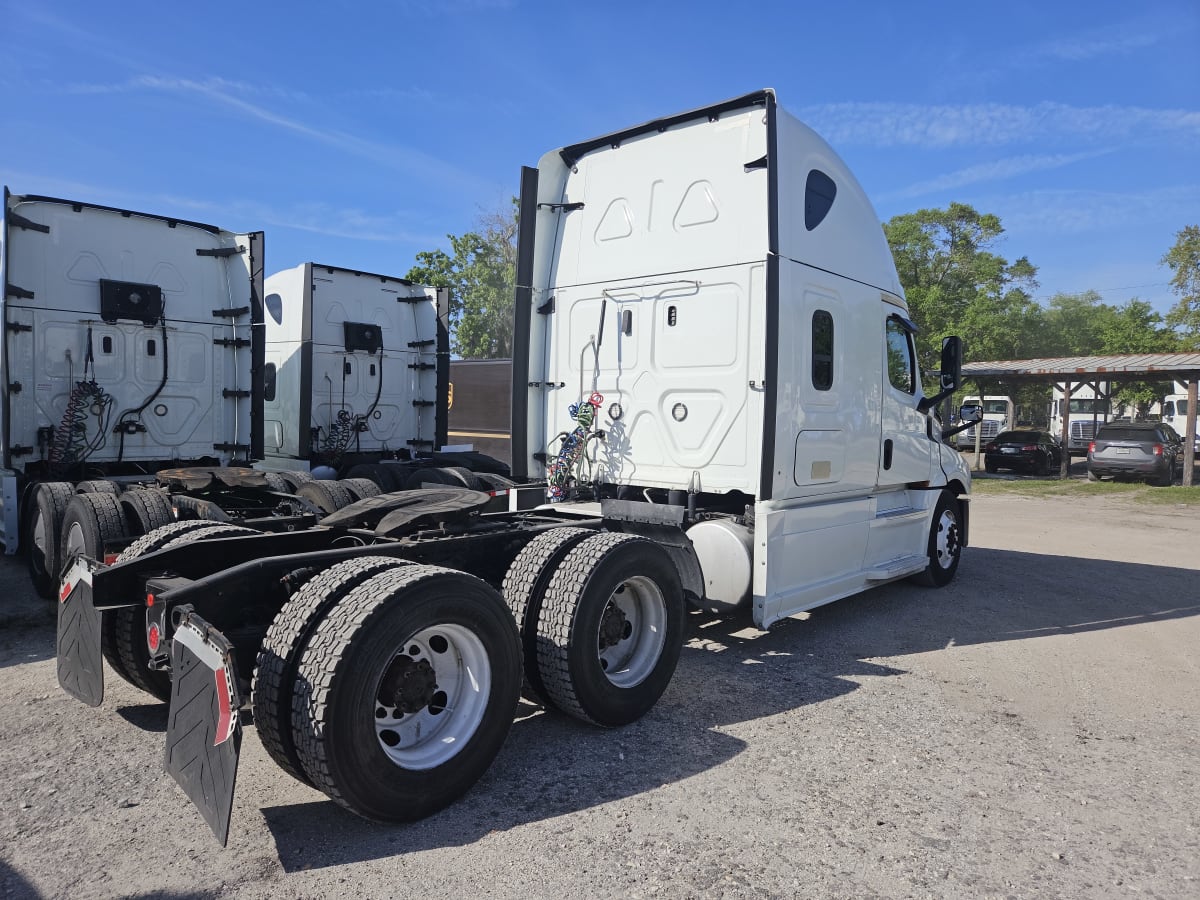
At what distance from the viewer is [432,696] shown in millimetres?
3480

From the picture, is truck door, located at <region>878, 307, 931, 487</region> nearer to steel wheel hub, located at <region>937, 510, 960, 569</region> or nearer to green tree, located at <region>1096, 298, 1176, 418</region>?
steel wheel hub, located at <region>937, 510, 960, 569</region>

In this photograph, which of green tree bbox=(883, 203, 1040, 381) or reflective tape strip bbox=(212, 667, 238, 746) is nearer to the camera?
reflective tape strip bbox=(212, 667, 238, 746)

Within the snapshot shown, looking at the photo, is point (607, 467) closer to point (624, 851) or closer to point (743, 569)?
point (743, 569)

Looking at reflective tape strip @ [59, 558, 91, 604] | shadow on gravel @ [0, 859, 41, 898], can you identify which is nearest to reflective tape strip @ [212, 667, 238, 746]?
shadow on gravel @ [0, 859, 41, 898]

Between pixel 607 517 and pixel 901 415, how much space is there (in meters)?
2.84

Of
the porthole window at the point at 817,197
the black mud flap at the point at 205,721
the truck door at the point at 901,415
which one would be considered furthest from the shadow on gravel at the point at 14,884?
the truck door at the point at 901,415

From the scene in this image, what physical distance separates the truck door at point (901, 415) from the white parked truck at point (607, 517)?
0.11 ft

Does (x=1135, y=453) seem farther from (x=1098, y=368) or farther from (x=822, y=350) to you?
(x=822, y=350)

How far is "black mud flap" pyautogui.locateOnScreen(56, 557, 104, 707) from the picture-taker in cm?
360

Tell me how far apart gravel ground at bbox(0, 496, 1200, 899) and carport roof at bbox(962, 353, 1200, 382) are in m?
18.0

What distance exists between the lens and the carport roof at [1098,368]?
20391 mm

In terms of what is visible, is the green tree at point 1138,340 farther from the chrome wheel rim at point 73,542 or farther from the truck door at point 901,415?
the chrome wheel rim at point 73,542

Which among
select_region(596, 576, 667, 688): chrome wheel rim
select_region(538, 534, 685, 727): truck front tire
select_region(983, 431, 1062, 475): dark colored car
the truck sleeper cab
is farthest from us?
select_region(983, 431, 1062, 475): dark colored car

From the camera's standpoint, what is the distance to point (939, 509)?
310 inches
